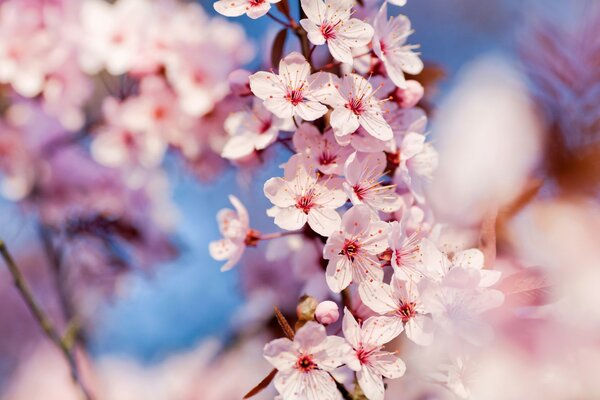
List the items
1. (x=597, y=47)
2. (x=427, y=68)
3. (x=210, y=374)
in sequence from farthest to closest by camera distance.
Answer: (x=210, y=374) → (x=427, y=68) → (x=597, y=47)

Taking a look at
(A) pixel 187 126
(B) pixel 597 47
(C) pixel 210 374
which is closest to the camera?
(B) pixel 597 47

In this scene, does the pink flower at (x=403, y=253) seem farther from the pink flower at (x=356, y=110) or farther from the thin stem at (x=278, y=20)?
the thin stem at (x=278, y=20)

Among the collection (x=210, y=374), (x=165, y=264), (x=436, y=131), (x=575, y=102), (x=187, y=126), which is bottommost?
(x=210, y=374)

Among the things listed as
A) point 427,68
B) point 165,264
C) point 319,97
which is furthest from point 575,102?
point 165,264

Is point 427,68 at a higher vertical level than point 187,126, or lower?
higher

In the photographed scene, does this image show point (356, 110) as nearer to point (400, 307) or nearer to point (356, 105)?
point (356, 105)

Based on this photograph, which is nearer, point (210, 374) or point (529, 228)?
point (529, 228)

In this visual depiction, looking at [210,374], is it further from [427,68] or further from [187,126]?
[427,68]
